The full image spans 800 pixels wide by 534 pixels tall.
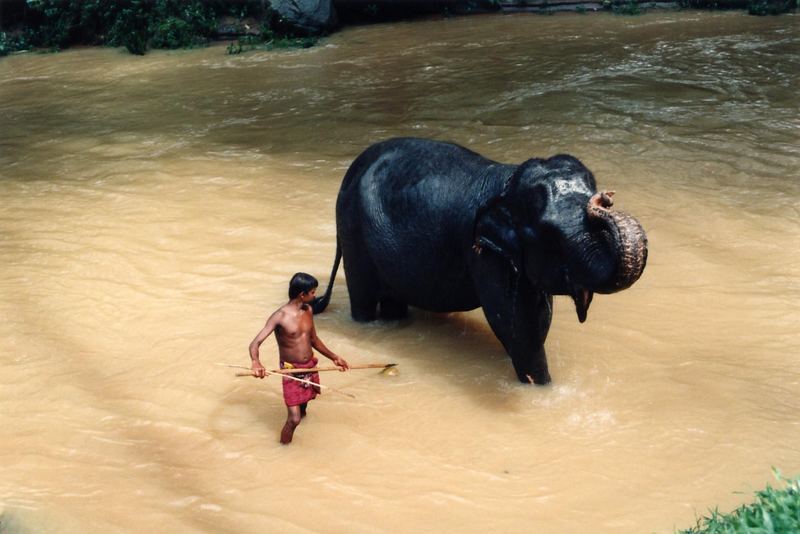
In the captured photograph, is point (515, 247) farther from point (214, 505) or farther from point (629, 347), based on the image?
point (214, 505)

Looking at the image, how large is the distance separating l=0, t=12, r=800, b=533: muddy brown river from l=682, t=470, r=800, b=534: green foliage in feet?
1.57

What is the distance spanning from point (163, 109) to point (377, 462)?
30.0ft

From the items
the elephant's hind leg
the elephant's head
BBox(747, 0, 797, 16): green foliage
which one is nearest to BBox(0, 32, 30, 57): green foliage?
BBox(747, 0, 797, 16): green foliage

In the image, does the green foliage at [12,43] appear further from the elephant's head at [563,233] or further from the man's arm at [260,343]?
the elephant's head at [563,233]

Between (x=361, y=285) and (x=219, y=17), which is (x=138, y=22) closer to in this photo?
(x=219, y=17)

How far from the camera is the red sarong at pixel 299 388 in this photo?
17.2ft

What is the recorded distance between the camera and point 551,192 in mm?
4984

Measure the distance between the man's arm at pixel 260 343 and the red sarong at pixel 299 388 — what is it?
15cm

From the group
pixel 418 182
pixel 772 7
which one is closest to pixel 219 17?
pixel 772 7

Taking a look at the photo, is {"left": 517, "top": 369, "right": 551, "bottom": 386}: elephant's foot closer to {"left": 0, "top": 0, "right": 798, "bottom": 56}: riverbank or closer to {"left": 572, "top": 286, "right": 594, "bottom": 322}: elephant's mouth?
{"left": 572, "top": 286, "right": 594, "bottom": 322}: elephant's mouth

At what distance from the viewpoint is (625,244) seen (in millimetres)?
4508

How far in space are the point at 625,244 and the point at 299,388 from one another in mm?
1919

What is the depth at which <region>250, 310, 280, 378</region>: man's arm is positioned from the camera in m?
5.03

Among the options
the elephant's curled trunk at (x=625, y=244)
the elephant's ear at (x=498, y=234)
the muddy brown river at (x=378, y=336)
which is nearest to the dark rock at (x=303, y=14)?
the muddy brown river at (x=378, y=336)
